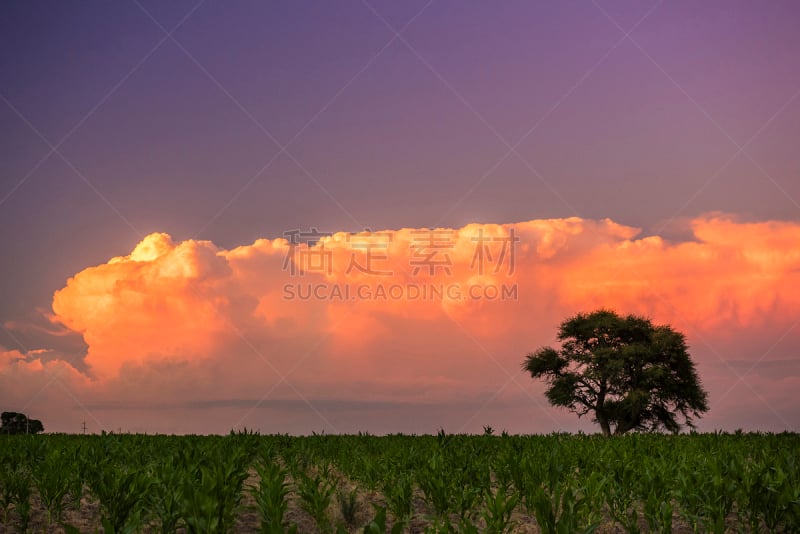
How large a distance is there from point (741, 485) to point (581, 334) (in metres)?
43.2

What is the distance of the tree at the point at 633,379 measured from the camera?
1950 inches

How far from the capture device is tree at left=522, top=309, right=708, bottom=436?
49.5 metres

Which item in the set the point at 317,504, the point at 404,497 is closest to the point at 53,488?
the point at 317,504

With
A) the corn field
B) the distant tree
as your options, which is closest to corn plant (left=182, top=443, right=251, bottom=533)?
the corn field

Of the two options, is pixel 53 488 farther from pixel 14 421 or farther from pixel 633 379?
pixel 14 421

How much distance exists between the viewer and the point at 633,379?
49.9 meters

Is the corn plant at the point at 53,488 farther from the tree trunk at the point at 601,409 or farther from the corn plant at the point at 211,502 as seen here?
the tree trunk at the point at 601,409

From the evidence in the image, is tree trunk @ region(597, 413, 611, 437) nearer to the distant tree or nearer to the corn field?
the corn field

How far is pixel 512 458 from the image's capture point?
1253 centimetres

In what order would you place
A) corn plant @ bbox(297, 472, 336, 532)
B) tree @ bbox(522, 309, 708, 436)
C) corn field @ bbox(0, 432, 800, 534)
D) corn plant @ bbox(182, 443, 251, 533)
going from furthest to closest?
1. tree @ bbox(522, 309, 708, 436)
2. corn plant @ bbox(297, 472, 336, 532)
3. corn field @ bbox(0, 432, 800, 534)
4. corn plant @ bbox(182, 443, 251, 533)

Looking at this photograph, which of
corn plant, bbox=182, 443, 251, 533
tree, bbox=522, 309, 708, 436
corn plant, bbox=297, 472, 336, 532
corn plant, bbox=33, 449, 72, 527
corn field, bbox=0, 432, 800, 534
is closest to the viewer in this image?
corn plant, bbox=182, 443, 251, 533

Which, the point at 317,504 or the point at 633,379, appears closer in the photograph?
the point at 317,504

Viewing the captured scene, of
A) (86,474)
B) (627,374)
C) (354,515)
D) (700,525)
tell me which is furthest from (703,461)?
(627,374)

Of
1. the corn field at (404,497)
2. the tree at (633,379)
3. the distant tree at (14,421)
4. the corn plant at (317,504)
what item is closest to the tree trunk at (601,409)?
the tree at (633,379)
